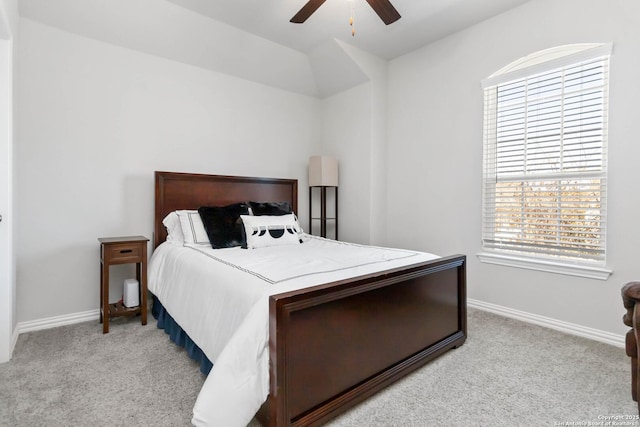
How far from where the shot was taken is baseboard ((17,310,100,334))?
2637 millimetres

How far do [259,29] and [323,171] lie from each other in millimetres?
1674

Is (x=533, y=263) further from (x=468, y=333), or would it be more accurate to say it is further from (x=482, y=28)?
(x=482, y=28)

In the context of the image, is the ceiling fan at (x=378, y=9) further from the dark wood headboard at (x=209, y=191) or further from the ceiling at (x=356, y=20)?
the dark wood headboard at (x=209, y=191)

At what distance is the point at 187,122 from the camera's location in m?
3.45

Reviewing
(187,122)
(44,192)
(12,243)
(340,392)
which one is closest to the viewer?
(340,392)

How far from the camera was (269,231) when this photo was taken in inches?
117

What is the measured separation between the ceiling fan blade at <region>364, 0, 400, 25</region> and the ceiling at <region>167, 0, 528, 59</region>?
599mm

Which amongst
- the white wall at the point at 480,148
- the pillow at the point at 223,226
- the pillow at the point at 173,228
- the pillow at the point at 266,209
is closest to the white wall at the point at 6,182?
the pillow at the point at 173,228

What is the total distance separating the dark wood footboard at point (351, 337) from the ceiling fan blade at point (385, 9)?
5.68ft

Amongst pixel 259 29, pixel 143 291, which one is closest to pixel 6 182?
pixel 143 291

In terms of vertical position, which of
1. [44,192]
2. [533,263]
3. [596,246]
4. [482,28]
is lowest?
[533,263]

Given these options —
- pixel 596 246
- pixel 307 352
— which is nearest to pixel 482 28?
pixel 596 246

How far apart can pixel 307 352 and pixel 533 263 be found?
2349mm

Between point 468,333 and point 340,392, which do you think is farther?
point 468,333
